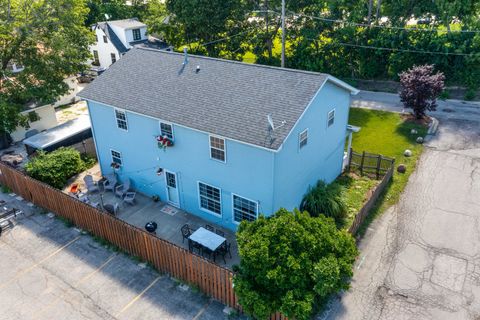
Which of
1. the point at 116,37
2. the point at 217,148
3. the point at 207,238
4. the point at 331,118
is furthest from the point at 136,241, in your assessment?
the point at 116,37

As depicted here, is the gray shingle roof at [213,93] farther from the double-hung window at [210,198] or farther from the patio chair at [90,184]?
the patio chair at [90,184]

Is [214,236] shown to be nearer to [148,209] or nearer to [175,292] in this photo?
[175,292]

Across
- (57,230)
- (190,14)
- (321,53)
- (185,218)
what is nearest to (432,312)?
(185,218)

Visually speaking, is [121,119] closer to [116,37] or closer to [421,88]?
[421,88]

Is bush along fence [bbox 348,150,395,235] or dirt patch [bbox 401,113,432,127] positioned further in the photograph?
dirt patch [bbox 401,113,432,127]

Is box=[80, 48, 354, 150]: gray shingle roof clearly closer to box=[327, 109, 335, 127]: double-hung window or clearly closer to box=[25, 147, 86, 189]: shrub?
box=[327, 109, 335, 127]: double-hung window

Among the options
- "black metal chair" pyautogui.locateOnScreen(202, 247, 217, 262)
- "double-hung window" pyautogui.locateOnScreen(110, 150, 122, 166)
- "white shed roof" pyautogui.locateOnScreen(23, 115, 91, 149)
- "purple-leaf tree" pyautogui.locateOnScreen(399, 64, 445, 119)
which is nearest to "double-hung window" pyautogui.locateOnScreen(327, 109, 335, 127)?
"black metal chair" pyautogui.locateOnScreen(202, 247, 217, 262)

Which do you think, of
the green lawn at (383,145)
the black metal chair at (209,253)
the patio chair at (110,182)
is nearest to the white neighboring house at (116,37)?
the patio chair at (110,182)
